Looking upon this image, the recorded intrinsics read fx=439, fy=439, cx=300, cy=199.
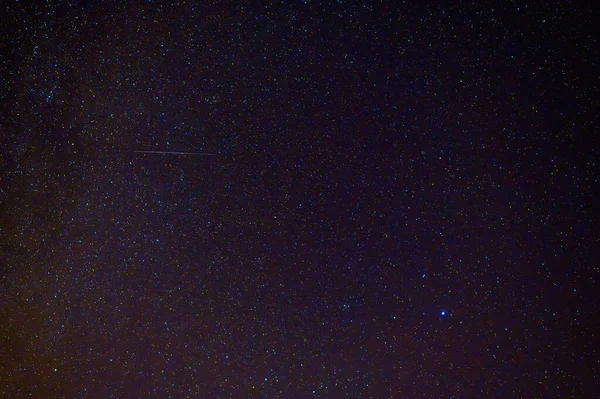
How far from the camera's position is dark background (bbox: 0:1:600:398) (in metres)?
0.68

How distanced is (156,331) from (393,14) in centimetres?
68

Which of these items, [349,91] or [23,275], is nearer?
[349,91]

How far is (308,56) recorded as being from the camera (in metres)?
0.72

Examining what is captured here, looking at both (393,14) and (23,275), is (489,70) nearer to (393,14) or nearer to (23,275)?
(393,14)

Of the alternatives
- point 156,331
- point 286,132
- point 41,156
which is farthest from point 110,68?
point 156,331

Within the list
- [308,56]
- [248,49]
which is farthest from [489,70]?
[248,49]

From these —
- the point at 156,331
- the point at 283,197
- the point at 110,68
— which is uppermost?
the point at 110,68

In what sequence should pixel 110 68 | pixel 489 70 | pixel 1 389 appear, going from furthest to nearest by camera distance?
pixel 1 389, pixel 110 68, pixel 489 70

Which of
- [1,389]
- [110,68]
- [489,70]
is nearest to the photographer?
[489,70]

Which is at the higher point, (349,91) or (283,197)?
(349,91)

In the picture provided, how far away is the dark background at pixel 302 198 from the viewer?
68 cm

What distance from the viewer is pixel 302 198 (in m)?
0.74

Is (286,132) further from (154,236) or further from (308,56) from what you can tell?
(154,236)

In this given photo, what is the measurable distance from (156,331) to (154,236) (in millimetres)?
173
